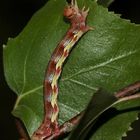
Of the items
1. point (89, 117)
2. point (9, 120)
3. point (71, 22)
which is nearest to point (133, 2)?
point (9, 120)

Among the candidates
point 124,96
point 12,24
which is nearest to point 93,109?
point 124,96

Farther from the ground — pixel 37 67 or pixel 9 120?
pixel 37 67

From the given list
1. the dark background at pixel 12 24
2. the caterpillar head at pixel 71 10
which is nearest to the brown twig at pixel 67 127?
the caterpillar head at pixel 71 10

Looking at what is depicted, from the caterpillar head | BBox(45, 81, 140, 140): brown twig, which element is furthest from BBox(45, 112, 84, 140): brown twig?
the caterpillar head

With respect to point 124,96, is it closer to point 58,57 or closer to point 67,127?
point 67,127

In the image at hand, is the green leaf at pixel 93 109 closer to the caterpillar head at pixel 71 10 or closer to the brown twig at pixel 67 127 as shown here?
the brown twig at pixel 67 127

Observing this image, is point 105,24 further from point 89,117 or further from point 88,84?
point 89,117
